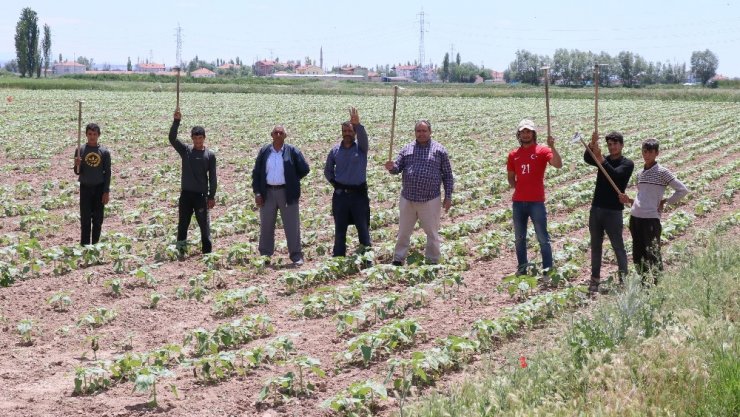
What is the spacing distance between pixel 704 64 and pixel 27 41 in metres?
106

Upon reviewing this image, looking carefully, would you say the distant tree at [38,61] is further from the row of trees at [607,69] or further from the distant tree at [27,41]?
the row of trees at [607,69]

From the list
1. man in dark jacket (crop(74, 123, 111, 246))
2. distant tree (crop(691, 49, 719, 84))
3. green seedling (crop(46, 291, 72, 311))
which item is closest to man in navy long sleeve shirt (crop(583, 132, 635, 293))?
green seedling (crop(46, 291, 72, 311))

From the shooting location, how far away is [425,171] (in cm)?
1091

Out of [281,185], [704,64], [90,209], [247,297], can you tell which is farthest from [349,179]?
[704,64]

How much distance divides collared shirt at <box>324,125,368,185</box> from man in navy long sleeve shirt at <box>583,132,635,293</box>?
2825mm

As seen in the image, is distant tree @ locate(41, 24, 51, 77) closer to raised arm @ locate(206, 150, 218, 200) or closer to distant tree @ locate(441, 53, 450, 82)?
distant tree @ locate(441, 53, 450, 82)

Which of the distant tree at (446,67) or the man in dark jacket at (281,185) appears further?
the distant tree at (446,67)

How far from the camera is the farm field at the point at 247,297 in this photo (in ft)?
22.1

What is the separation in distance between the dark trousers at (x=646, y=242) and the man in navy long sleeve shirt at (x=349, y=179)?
131 inches

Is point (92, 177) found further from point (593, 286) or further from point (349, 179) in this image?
point (593, 286)

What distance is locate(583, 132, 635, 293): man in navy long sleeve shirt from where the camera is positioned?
9.48 m

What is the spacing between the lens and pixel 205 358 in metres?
6.89

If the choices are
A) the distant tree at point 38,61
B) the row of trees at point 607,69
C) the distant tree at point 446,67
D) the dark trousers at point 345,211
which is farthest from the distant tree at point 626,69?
the dark trousers at point 345,211

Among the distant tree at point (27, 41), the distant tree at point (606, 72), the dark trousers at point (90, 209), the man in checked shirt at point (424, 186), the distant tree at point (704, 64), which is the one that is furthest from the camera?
the distant tree at point (704, 64)
